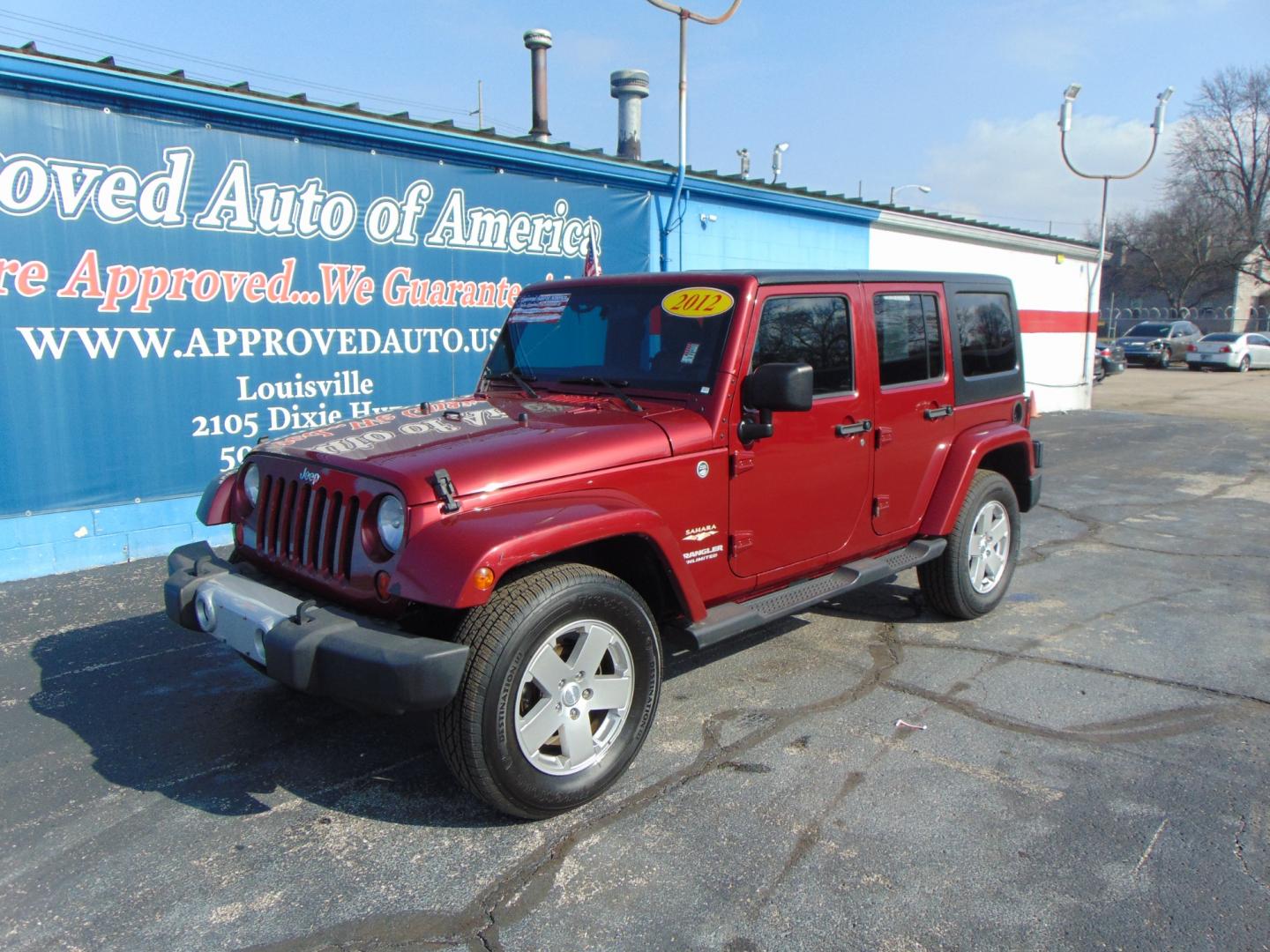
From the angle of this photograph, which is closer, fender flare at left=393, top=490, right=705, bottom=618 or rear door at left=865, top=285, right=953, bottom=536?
fender flare at left=393, top=490, right=705, bottom=618

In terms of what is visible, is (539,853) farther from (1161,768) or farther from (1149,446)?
(1149,446)

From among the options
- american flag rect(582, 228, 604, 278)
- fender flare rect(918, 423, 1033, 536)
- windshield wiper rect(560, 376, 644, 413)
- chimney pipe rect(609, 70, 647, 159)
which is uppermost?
chimney pipe rect(609, 70, 647, 159)

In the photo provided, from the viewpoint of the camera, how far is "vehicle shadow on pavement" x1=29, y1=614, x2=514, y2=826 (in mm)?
3406

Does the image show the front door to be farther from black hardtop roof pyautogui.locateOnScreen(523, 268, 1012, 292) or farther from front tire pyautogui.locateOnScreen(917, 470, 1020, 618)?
front tire pyautogui.locateOnScreen(917, 470, 1020, 618)

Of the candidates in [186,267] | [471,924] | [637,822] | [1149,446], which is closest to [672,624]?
[637,822]

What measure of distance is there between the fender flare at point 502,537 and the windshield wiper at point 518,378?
115 cm

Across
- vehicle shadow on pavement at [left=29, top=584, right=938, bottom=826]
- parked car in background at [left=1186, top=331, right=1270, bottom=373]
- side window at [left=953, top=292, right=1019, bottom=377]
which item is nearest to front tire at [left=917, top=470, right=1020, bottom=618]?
side window at [left=953, top=292, right=1019, bottom=377]

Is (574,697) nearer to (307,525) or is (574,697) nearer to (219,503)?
(307,525)

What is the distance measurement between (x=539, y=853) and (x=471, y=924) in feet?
1.30

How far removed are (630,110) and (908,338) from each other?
8912 millimetres

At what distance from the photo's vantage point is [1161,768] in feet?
11.7

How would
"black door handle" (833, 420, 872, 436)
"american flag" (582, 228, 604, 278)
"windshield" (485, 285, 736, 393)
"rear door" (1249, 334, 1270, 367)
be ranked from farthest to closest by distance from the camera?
"rear door" (1249, 334, 1270, 367) → "american flag" (582, 228, 604, 278) → "black door handle" (833, 420, 872, 436) → "windshield" (485, 285, 736, 393)

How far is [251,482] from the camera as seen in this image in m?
3.85

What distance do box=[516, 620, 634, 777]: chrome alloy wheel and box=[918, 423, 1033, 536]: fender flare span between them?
7.61ft
